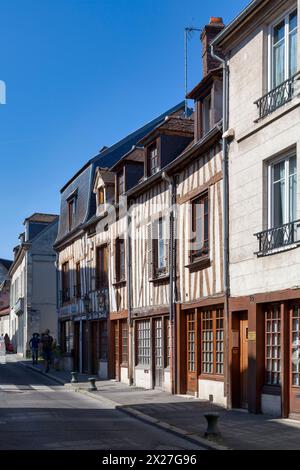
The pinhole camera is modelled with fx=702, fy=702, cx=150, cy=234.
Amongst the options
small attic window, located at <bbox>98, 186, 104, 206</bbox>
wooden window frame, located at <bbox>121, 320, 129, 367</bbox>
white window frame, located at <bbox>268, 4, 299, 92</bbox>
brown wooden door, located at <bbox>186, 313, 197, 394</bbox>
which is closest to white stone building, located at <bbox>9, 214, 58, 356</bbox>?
small attic window, located at <bbox>98, 186, 104, 206</bbox>

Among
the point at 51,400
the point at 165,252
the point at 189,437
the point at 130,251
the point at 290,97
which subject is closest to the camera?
the point at 189,437

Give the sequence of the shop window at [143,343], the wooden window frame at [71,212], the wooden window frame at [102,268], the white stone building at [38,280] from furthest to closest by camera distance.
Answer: the white stone building at [38,280] → the wooden window frame at [71,212] → the wooden window frame at [102,268] → the shop window at [143,343]

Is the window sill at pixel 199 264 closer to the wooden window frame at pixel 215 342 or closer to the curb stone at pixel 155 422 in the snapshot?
the wooden window frame at pixel 215 342

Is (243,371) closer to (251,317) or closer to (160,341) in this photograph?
(251,317)

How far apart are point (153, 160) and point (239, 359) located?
24.3 ft

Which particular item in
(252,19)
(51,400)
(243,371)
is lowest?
(51,400)

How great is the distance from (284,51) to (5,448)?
7919 mm

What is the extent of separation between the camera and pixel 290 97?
11.7 m

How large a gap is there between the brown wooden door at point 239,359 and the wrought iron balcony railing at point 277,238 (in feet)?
5.69

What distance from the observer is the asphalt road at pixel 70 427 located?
31.4 feet

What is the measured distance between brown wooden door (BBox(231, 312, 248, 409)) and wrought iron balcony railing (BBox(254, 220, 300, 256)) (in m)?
1.73

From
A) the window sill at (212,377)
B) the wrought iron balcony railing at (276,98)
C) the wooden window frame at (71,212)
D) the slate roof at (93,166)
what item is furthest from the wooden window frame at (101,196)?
the wrought iron balcony railing at (276,98)

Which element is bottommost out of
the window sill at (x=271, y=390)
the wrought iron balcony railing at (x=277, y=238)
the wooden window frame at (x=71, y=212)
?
the window sill at (x=271, y=390)
